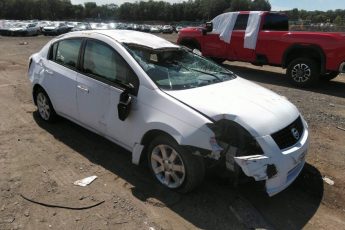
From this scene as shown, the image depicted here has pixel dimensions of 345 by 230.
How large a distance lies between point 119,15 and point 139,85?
5486 inches

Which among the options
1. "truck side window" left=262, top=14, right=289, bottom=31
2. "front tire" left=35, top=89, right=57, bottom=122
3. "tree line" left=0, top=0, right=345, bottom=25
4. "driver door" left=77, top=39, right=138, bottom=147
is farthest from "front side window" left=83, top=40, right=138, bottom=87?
"tree line" left=0, top=0, right=345, bottom=25

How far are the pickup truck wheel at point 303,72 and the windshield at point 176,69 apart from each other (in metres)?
5.46

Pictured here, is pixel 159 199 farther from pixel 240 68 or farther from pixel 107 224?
pixel 240 68

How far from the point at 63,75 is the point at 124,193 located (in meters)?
2.19

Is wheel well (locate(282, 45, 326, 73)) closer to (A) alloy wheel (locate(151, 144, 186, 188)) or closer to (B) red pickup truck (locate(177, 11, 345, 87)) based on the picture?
(B) red pickup truck (locate(177, 11, 345, 87))

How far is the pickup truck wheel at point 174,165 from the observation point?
12.6 ft

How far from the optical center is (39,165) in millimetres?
4781

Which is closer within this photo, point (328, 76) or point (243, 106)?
point (243, 106)

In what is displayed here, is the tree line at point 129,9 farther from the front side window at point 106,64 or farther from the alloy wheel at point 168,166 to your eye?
the alloy wheel at point 168,166

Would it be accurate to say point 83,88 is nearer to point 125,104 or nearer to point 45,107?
point 125,104

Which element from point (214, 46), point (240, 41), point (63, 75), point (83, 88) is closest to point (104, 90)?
point (83, 88)

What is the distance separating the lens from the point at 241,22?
11867 millimetres

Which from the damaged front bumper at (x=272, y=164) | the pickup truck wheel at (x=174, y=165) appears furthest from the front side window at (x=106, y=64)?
the damaged front bumper at (x=272, y=164)

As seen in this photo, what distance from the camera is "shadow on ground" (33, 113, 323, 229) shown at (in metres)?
3.75
